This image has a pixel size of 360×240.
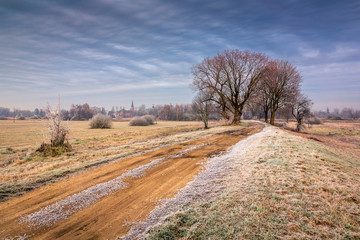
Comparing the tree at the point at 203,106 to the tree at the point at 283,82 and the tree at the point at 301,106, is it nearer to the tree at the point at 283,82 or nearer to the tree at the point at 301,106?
the tree at the point at 283,82

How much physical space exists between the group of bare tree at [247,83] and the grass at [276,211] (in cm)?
2676

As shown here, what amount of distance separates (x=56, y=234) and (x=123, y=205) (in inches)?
52.5

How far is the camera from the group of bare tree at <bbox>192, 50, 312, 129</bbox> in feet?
97.0

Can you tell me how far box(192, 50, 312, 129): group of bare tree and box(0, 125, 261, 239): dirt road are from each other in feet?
87.4

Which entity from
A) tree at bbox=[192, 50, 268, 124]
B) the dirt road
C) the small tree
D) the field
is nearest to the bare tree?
the small tree

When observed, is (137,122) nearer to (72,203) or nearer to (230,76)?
(230,76)

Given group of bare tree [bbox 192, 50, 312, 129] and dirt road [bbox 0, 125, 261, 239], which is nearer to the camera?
dirt road [bbox 0, 125, 261, 239]

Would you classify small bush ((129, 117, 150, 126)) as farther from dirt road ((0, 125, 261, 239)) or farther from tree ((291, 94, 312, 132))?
dirt road ((0, 125, 261, 239))

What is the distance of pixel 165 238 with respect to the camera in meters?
2.93

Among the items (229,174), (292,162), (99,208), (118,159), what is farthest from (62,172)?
(292,162)

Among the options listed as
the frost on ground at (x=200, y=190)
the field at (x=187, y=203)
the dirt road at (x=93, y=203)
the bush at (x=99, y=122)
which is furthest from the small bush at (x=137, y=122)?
the frost on ground at (x=200, y=190)

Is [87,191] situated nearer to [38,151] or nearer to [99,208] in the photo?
[99,208]

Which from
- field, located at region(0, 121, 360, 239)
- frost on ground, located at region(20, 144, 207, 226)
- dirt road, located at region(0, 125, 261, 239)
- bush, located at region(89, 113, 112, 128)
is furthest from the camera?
bush, located at region(89, 113, 112, 128)

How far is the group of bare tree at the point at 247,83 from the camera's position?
29578 mm
